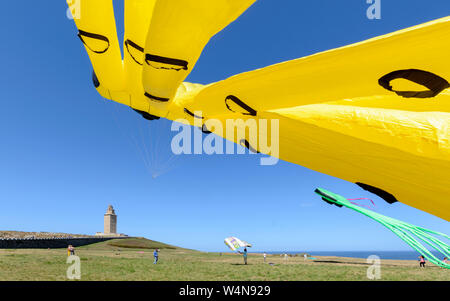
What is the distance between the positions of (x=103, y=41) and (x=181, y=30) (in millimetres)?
1025

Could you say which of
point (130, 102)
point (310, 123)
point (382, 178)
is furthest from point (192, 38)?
point (382, 178)

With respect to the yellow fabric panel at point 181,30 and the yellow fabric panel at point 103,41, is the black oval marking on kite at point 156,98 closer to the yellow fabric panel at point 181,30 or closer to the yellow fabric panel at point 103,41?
the yellow fabric panel at point 181,30

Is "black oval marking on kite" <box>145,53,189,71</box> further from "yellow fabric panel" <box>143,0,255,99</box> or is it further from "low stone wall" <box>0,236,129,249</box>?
"low stone wall" <box>0,236,129,249</box>

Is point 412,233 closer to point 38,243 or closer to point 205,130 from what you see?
point 205,130

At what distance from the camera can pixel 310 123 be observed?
2.12 meters

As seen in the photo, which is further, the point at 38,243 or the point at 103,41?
the point at 38,243

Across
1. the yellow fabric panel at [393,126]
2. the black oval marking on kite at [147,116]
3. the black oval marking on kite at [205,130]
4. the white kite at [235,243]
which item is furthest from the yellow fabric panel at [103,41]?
the white kite at [235,243]

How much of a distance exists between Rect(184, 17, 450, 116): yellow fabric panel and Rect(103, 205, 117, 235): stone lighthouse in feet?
204

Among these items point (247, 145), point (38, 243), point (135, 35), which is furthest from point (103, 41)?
point (38, 243)

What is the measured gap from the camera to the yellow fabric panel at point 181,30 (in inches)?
57.7

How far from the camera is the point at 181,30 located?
1.59 metres

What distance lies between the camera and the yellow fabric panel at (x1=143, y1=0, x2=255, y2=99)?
147 centimetres
